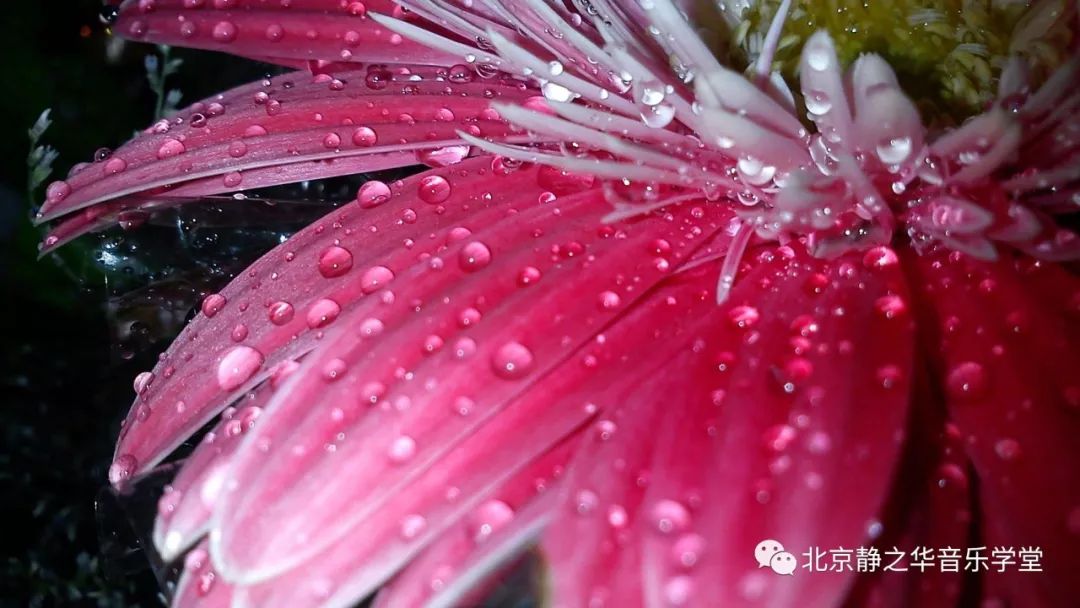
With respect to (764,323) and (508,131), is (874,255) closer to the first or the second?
(764,323)

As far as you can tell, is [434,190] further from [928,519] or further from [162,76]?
[162,76]

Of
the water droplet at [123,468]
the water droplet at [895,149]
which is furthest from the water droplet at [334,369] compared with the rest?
the water droplet at [895,149]

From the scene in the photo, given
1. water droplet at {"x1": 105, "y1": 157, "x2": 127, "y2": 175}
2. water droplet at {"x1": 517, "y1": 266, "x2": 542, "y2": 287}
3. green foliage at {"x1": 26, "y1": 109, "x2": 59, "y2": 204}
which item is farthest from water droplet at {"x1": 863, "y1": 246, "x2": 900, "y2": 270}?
green foliage at {"x1": 26, "y1": 109, "x2": 59, "y2": 204}

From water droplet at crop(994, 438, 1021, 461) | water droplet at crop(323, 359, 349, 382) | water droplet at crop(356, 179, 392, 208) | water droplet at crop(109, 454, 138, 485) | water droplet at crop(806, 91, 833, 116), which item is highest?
water droplet at crop(806, 91, 833, 116)

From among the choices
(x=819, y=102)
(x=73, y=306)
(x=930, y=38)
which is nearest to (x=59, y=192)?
(x=73, y=306)

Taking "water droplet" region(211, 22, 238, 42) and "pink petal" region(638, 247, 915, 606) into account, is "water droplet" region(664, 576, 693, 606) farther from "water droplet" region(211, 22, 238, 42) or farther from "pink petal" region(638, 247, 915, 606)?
"water droplet" region(211, 22, 238, 42)

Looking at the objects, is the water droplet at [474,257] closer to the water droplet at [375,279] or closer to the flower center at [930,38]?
the water droplet at [375,279]
